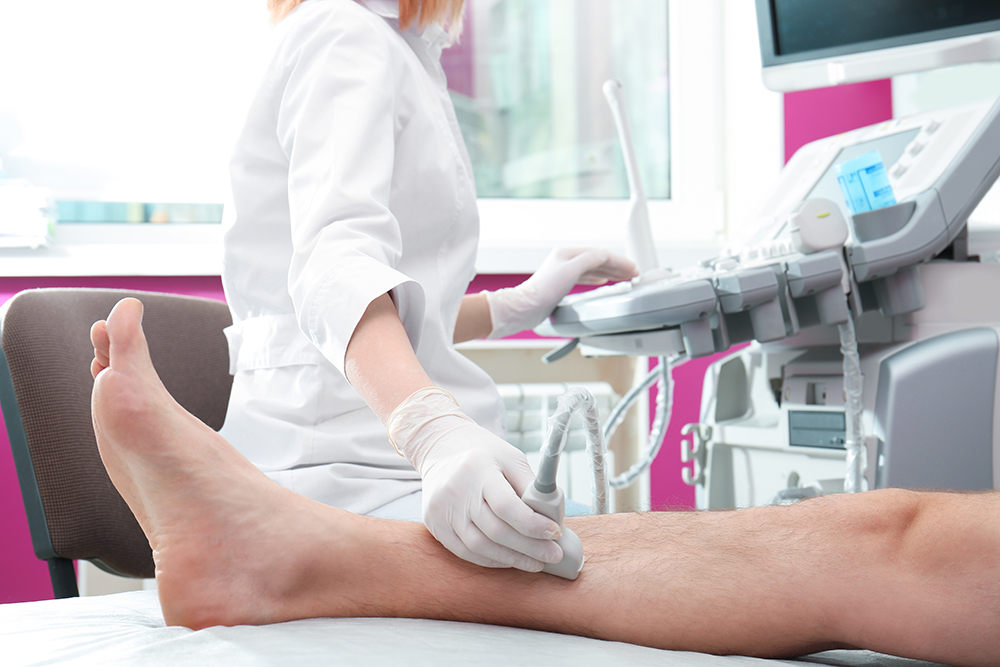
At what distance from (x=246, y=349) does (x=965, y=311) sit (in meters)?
0.95

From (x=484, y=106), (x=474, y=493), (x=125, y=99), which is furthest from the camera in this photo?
(x=484, y=106)

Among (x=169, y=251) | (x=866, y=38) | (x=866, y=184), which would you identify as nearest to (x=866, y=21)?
(x=866, y=38)

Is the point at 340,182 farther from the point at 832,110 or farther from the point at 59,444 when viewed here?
the point at 832,110

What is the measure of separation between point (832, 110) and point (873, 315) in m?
1.25

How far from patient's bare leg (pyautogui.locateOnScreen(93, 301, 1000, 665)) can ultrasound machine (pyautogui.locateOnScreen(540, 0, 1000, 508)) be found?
40 cm

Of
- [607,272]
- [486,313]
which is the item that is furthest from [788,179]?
[486,313]

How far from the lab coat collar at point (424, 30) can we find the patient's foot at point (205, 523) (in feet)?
1.70

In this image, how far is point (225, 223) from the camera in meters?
0.97

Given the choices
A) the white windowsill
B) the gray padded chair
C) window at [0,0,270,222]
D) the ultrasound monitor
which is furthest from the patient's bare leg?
window at [0,0,270,222]

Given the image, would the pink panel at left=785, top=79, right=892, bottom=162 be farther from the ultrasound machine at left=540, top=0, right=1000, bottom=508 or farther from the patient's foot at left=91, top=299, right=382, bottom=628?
the patient's foot at left=91, top=299, right=382, bottom=628

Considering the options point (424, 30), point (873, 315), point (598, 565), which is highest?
point (424, 30)

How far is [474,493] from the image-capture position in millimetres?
616

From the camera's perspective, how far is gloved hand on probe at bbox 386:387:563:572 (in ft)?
1.98

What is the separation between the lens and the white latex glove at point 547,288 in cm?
133
